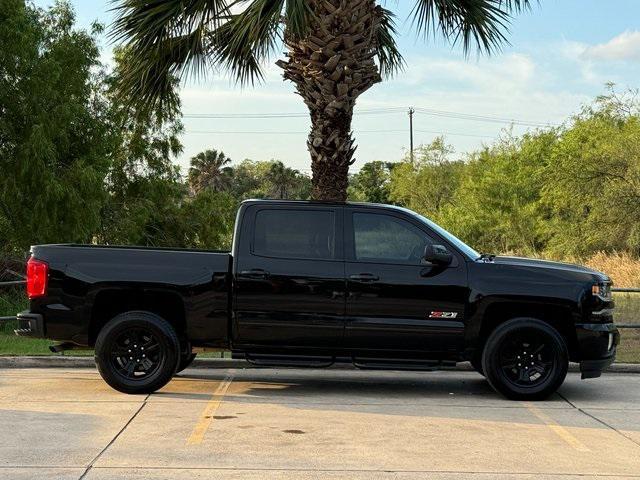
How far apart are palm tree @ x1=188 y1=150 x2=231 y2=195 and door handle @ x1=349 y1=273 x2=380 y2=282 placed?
84.6 m

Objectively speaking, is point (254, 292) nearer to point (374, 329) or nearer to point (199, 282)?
point (199, 282)

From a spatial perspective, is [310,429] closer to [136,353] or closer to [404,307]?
[404,307]

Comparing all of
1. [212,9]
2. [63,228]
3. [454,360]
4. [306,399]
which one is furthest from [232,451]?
[63,228]

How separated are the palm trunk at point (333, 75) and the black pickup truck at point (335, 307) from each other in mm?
4169

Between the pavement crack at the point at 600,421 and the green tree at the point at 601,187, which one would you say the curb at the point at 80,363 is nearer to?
the pavement crack at the point at 600,421

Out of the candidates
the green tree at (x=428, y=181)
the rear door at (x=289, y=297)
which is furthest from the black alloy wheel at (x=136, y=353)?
the green tree at (x=428, y=181)

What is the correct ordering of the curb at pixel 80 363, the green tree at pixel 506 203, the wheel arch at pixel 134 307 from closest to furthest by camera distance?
the wheel arch at pixel 134 307 < the curb at pixel 80 363 < the green tree at pixel 506 203

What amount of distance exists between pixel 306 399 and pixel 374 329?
0.97 metres

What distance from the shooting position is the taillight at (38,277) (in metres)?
8.95

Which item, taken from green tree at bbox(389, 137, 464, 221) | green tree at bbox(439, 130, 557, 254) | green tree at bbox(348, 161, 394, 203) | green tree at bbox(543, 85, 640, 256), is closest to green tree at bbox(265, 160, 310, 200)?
green tree at bbox(348, 161, 394, 203)

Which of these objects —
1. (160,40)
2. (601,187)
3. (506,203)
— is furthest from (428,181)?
(160,40)

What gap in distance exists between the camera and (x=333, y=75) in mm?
12859

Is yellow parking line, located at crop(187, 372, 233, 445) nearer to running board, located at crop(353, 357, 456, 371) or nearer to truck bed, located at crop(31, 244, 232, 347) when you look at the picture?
truck bed, located at crop(31, 244, 232, 347)

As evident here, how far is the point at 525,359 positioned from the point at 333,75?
18.4 ft
